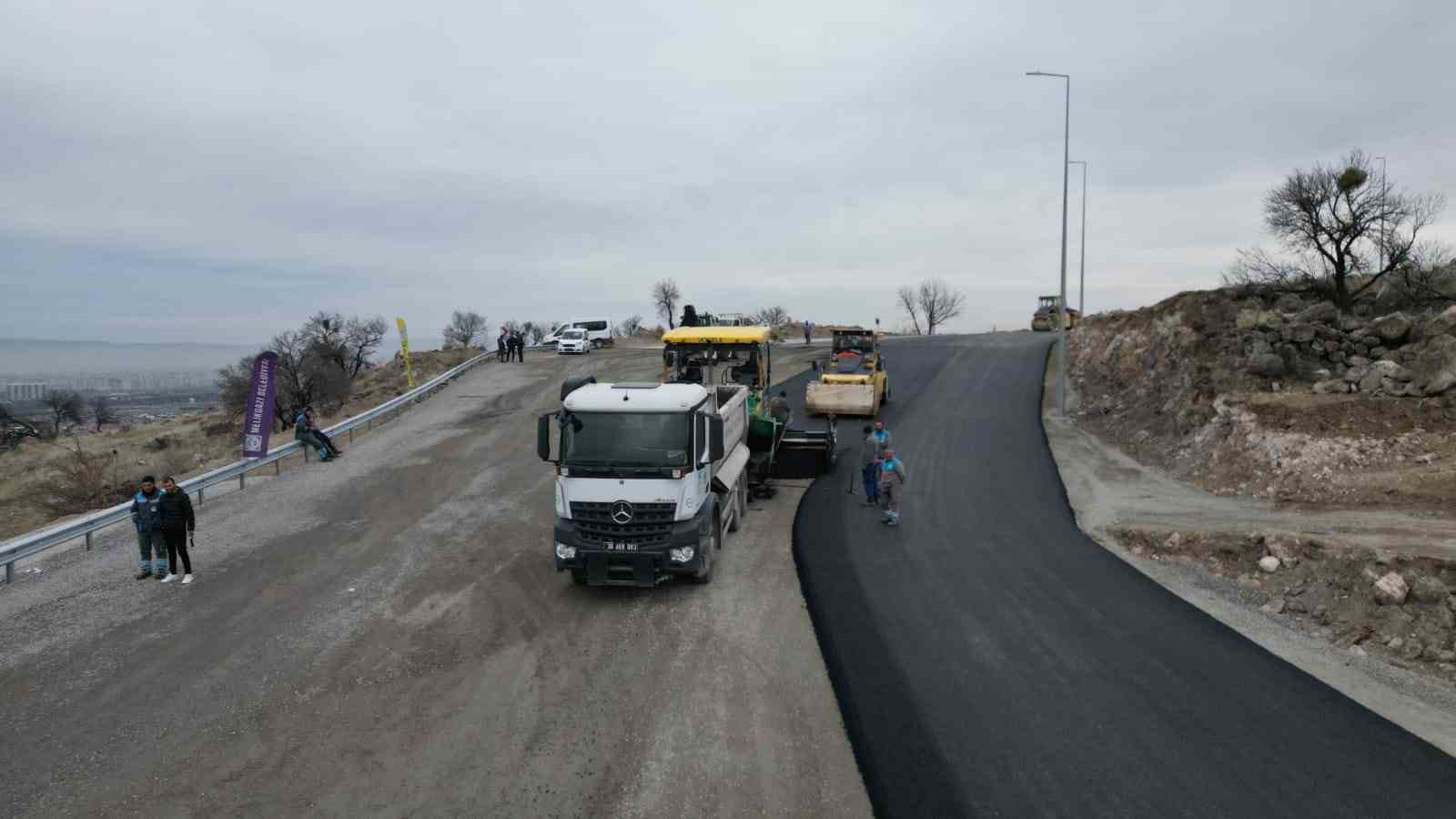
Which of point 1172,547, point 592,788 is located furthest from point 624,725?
point 1172,547

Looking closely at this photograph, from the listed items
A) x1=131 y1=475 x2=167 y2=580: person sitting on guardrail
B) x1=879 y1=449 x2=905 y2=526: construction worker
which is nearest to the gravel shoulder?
x1=879 y1=449 x2=905 y2=526: construction worker

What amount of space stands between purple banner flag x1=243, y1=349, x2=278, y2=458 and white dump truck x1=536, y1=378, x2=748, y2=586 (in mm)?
10796

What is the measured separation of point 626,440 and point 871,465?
5839 mm

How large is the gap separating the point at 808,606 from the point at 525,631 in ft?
12.4

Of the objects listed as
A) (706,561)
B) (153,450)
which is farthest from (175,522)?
(153,450)

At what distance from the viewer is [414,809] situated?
633cm

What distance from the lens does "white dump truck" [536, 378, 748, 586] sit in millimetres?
10227

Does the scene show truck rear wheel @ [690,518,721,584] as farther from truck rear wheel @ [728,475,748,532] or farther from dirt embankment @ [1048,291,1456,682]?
dirt embankment @ [1048,291,1456,682]

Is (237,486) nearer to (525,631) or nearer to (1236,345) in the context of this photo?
(525,631)

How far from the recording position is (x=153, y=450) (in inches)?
1496

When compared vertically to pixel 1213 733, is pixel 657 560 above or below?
above

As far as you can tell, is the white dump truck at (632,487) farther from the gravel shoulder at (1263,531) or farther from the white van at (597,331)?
the white van at (597,331)

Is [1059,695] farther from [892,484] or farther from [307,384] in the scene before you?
[307,384]

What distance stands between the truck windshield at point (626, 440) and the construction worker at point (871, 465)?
520cm
